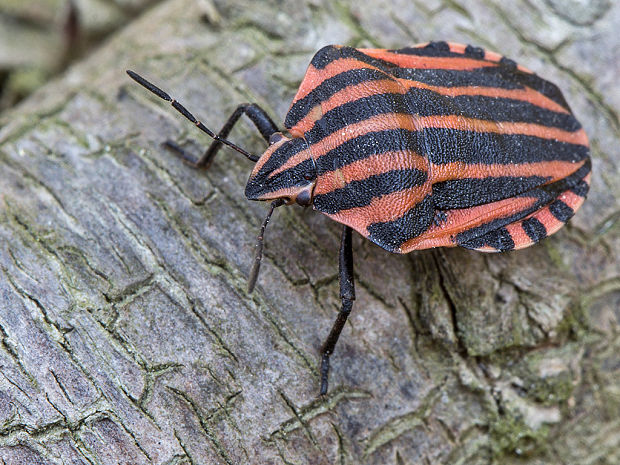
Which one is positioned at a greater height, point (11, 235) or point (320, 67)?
point (320, 67)

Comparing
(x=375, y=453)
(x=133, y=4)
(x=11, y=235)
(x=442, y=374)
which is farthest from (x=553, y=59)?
(x=11, y=235)

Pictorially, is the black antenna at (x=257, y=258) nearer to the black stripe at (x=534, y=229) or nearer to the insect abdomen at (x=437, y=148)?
the insect abdomen at (x=437, y=148)

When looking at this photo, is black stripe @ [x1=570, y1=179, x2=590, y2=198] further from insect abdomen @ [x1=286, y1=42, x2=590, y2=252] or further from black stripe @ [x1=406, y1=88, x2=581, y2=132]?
black stripe @ [x1=406, y1=88, x2=581, y2=132]

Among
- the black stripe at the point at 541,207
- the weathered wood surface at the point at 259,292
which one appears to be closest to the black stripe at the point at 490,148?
the black stripe at the point at 541,207

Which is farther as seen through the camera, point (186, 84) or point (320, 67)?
point (186, 84)

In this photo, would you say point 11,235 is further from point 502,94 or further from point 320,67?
point 502,94

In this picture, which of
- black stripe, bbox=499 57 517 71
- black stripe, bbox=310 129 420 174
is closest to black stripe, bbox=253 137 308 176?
black stripe, bbox=310 129 420 174

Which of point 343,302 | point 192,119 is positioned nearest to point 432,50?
point 192,119
